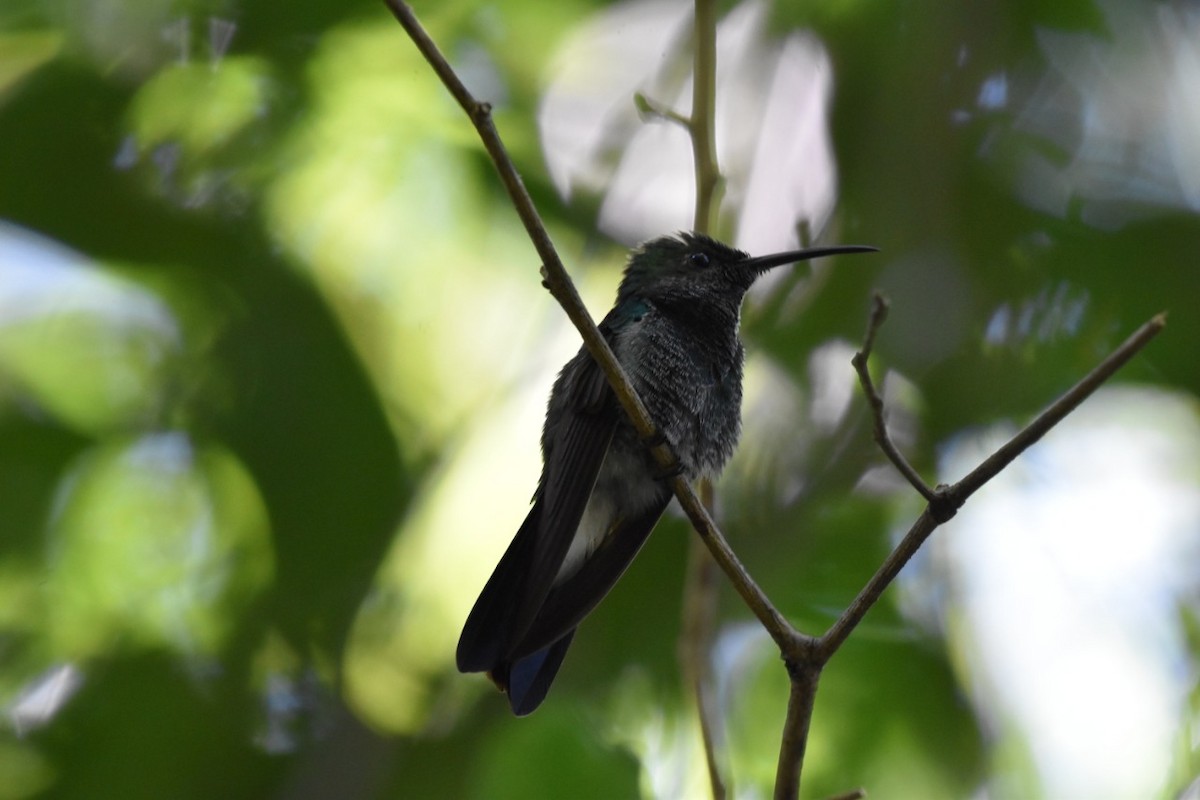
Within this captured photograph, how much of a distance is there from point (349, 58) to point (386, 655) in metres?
2.52

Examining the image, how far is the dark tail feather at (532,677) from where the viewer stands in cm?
274

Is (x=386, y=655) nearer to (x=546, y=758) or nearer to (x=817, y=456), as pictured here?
(x=546, y=758)

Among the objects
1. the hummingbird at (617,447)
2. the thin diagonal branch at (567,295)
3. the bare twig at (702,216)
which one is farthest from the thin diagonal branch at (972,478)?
the hummingbird at (617,447)

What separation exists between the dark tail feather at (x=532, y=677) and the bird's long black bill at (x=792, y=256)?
155 centimetres

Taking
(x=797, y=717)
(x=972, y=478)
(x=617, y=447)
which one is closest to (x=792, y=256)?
(x=617, y=447)

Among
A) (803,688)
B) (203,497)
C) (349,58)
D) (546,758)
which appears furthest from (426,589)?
(803,688)

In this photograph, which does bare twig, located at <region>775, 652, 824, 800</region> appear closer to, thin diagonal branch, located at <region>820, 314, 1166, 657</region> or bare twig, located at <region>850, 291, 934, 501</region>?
thin diagonal branch, located at <region>820, 314, 1166, 657</region>

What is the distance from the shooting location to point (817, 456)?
4.66m

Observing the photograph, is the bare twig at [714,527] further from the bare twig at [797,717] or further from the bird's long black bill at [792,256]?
the bird's long black bill at [792,256]

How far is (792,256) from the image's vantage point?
149 inches

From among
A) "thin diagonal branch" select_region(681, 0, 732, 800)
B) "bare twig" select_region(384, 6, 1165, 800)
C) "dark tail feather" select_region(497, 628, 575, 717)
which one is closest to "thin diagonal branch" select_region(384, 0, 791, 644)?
"bare twig" select_region(384, 6, 1165, 800)

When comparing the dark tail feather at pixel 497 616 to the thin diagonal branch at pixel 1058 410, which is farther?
the dark tail feather at pixel 497 616

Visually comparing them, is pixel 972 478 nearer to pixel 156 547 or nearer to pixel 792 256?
pixel 792 256

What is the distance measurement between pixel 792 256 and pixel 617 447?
42.2 inches
